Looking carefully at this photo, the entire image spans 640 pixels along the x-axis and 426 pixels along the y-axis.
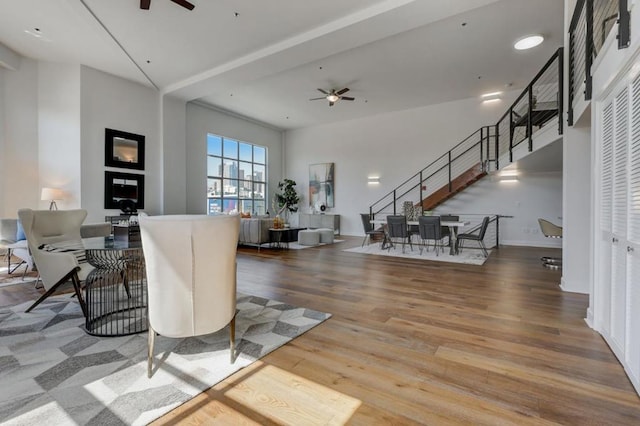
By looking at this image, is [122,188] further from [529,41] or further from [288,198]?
[529,41]

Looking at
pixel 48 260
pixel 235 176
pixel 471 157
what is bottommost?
pixel 48 260

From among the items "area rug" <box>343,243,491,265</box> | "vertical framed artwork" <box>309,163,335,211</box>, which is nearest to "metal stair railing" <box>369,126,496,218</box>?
"vertical framed artwork" <box>309,163,335,211</box>

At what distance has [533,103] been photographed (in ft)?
16.4

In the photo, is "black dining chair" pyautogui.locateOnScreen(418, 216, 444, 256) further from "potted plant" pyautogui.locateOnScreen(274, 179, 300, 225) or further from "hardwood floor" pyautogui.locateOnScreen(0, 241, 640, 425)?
"potted plant" pyautogui.locateOnScreen(274, 179, 300, 225)

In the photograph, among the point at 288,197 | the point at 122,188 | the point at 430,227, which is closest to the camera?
the point at 430,227

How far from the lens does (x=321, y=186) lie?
11508 millimetres

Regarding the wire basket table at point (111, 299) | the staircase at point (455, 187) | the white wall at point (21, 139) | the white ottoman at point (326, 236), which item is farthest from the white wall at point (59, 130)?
the staircase at point (455, 187)

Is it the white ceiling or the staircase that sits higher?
the white ceiling

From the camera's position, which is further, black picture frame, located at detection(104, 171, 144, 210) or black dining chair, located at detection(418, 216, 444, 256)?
black picture frame, located at detection(104, 171, 144, 210)

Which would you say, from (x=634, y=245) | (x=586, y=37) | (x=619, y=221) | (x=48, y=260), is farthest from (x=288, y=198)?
(x=634, y=245)

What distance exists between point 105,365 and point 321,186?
9.86 m

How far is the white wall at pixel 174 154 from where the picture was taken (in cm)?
785

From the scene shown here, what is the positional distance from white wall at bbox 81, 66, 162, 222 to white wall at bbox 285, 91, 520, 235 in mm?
5596

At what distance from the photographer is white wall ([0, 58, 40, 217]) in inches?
245
